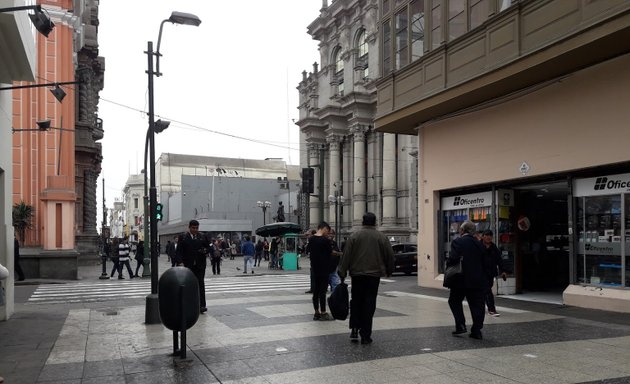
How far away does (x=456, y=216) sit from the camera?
1605cm

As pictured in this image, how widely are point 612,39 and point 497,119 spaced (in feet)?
13.6

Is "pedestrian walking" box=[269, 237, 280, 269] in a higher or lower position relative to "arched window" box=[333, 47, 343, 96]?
lower

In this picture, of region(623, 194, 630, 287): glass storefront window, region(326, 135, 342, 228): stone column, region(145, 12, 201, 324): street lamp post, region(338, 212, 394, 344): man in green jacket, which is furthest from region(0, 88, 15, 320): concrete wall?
region(326, 135, 342, 228): stone column

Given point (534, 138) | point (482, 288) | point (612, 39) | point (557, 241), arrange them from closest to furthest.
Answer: point (482, 288) < point (612, 39) < point (534, 138) < point (557, 241)

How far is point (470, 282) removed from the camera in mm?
8031

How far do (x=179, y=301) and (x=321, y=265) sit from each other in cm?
358

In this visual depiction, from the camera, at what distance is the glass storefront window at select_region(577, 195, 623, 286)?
11047mm

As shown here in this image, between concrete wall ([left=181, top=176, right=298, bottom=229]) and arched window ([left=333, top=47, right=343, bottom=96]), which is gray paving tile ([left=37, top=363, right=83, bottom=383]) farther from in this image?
Answer: concrete wall ([left=181, top=176, right=298, bottom=229])

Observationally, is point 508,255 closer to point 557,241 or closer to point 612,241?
point 557,241

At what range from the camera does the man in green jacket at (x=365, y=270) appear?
302 inches

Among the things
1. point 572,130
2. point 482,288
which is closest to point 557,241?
point 572,130

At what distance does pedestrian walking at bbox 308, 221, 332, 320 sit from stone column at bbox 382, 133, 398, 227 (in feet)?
106

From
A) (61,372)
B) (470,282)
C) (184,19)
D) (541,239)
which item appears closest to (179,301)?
(61,372)

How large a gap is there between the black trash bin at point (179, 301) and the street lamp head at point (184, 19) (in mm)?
6367
